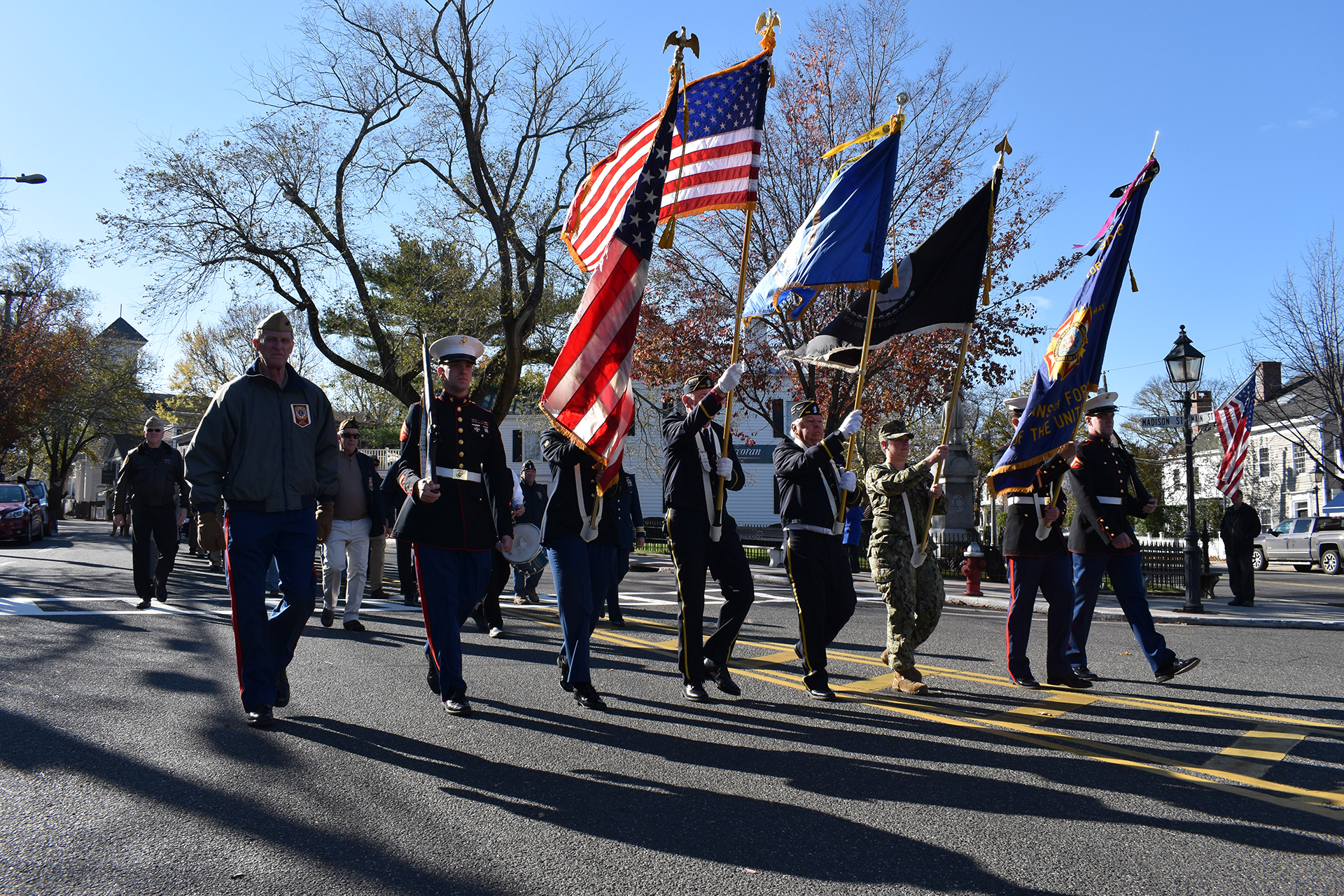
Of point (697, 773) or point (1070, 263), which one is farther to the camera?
point (1070, 263)

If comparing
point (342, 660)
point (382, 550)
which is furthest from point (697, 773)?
point (382, 550)

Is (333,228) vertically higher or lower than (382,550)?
higher

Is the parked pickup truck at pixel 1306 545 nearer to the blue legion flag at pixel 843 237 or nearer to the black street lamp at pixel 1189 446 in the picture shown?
the black street lamp at pixel 1189 446

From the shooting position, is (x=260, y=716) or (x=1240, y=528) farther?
(x=1240, y=528)

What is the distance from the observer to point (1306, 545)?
28328 mm

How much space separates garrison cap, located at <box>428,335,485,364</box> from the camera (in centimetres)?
596

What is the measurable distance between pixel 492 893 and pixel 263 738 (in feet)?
8.18

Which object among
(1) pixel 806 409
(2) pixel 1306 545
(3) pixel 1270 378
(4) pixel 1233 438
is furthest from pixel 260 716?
(3) pixel 1270 378

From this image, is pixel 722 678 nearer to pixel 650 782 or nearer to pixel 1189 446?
pixel 650 782

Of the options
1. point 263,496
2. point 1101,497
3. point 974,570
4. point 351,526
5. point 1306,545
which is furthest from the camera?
point 1306,545

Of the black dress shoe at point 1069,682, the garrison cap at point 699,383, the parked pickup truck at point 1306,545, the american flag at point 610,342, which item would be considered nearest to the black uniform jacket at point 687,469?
the garrison cap at point 699,383

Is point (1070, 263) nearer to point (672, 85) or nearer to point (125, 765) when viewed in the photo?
point (672, 85)

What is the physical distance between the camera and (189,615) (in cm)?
975

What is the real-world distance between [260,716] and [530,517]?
6.53 m
